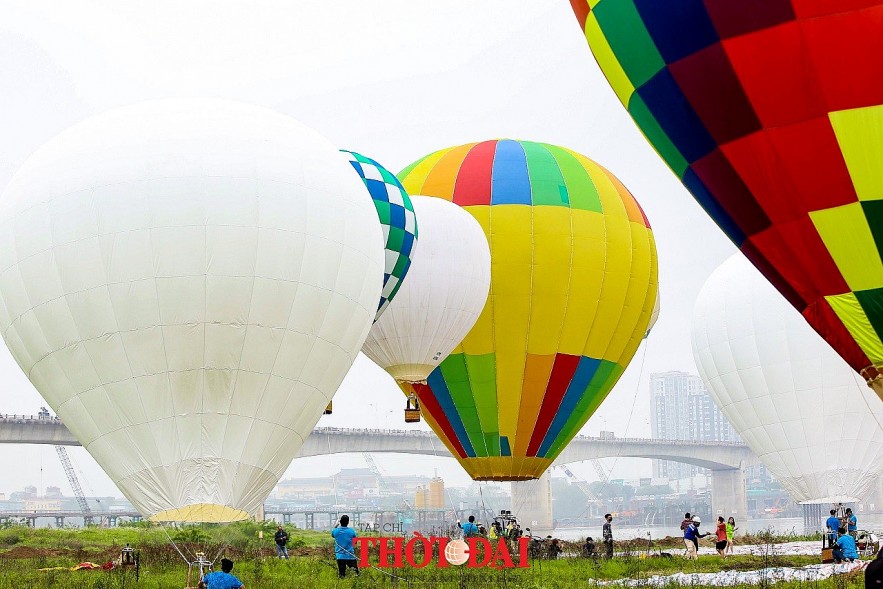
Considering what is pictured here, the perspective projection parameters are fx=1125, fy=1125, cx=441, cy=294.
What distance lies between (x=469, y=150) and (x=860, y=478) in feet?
36.3

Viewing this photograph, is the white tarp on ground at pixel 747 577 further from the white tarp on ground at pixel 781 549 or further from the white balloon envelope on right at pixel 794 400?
the white balloon envelope on right at pixel 794 400

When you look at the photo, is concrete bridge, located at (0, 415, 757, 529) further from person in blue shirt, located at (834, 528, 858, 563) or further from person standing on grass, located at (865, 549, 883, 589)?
person standing on grass, located at (865, 549, 883, 589)

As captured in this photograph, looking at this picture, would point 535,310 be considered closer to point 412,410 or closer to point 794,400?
point 412,410

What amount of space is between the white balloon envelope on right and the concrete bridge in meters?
20.1

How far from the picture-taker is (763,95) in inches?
481

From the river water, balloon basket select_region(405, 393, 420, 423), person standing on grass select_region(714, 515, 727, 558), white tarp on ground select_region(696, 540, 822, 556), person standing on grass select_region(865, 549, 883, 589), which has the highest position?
balloon basket select_region(405, 393, 420, 423)

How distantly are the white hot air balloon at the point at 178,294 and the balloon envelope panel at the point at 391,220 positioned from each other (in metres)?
4.50

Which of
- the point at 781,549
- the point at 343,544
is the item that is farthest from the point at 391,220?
the point at 781,549

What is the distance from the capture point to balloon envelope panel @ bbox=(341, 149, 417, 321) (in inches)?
769

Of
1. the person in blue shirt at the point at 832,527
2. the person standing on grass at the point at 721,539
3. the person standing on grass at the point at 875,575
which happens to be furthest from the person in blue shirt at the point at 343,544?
the person in blue shirt at the point at 832,527

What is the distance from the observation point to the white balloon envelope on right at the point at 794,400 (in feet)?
77.7

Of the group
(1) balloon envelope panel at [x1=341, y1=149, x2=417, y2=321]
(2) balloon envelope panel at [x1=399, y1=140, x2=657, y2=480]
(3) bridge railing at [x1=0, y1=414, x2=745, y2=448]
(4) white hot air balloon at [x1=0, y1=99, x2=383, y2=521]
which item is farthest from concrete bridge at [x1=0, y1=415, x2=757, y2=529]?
(4) white hot air balloon at [x1=0, y1=99, x2=383, y2=521]

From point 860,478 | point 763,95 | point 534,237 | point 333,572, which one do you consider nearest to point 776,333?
point 860,478

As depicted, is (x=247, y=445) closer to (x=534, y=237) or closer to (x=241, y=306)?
(x=241, y=306)
